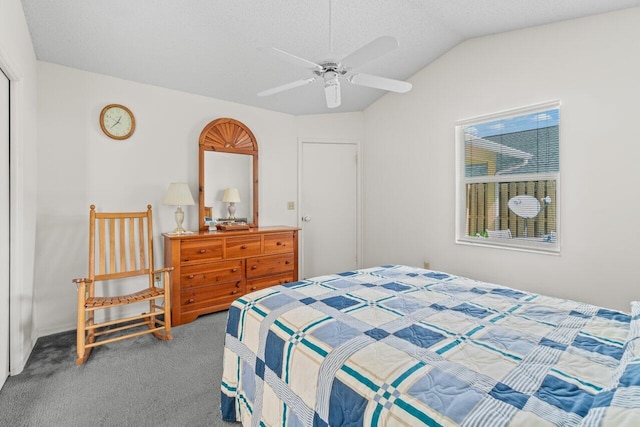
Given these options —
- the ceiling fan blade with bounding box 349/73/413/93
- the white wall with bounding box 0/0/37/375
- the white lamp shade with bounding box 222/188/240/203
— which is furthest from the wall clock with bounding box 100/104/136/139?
the ceiling fan blade with bounding box 349/73/413/93

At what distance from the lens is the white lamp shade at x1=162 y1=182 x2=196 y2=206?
10.1ft

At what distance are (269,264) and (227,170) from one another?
1165 millimetres

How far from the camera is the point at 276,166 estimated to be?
163 inches

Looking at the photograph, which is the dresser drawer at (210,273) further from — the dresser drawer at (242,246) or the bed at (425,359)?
the bed at (425,359)

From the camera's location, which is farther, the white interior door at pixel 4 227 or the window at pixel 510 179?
the window at pixel 510 179

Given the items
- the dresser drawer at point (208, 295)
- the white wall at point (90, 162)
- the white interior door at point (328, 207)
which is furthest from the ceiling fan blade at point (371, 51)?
the white interior door at point (328, 207)

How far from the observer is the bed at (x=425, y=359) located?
34.1 inches

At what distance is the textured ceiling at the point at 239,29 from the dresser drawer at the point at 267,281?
211cm

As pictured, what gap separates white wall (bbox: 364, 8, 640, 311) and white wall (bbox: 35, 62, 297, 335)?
7.90 ft

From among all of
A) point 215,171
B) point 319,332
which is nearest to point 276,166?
point 215,171

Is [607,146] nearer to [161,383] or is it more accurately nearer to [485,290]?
[485,290]

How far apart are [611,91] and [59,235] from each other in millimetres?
4588

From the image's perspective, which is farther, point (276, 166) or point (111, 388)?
point (276, 166)

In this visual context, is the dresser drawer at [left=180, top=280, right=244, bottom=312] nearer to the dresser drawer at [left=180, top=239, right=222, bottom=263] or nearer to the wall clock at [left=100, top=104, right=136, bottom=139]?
the dresser drawer at [left=180, top=239, right=222, bottom=263]
